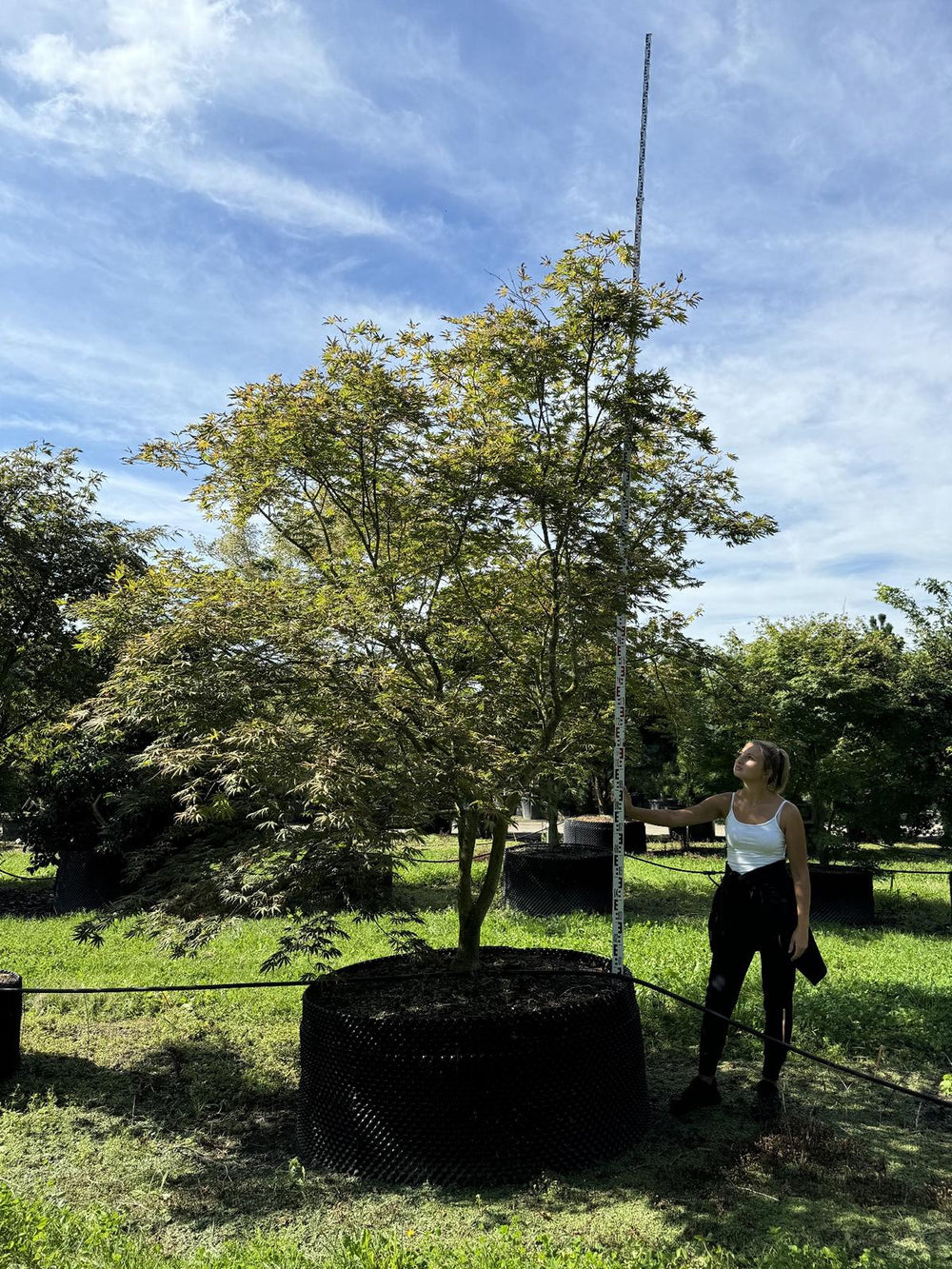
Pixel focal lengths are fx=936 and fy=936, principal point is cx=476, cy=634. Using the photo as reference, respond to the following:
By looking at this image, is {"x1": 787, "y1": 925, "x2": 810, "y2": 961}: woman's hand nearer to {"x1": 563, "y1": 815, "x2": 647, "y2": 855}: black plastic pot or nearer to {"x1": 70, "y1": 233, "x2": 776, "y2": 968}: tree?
{"x1": 70, "y1": 233, "x2": 776, "y2": 968}: tree

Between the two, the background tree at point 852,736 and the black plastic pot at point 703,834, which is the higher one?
the background tree at point 852,736

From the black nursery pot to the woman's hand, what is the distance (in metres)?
0.76

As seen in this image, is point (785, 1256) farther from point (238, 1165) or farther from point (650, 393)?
point (650, 393)

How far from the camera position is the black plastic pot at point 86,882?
32.5ft

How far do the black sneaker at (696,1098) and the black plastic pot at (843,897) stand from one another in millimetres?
5171

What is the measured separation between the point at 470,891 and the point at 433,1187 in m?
1.43

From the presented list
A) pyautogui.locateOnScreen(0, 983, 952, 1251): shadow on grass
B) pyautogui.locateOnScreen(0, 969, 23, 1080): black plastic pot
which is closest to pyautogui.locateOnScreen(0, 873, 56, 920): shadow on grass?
pyautogui.locateOnScreen(0, 969, 23, 1080): black plastic pot

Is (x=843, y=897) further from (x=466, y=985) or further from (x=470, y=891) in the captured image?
(x=466, y=985)

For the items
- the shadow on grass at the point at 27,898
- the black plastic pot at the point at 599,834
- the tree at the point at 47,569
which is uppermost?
the tree at the point at 47,569

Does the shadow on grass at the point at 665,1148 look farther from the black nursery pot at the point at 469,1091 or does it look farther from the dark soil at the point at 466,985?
the dark soil at the point at 466,985

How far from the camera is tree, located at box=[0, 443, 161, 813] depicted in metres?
9.61

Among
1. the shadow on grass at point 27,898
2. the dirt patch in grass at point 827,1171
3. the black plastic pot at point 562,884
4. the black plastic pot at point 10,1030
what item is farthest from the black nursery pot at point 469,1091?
the shadow on grass at point 27,898

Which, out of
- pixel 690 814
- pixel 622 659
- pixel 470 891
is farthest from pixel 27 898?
pixel 622 659

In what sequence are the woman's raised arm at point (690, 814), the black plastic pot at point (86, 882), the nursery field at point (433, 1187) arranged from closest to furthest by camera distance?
the nursery field at point (433, 1187)
the woman's raised arm at point (690, 814)
the black plastic pot at point (86, 882)
